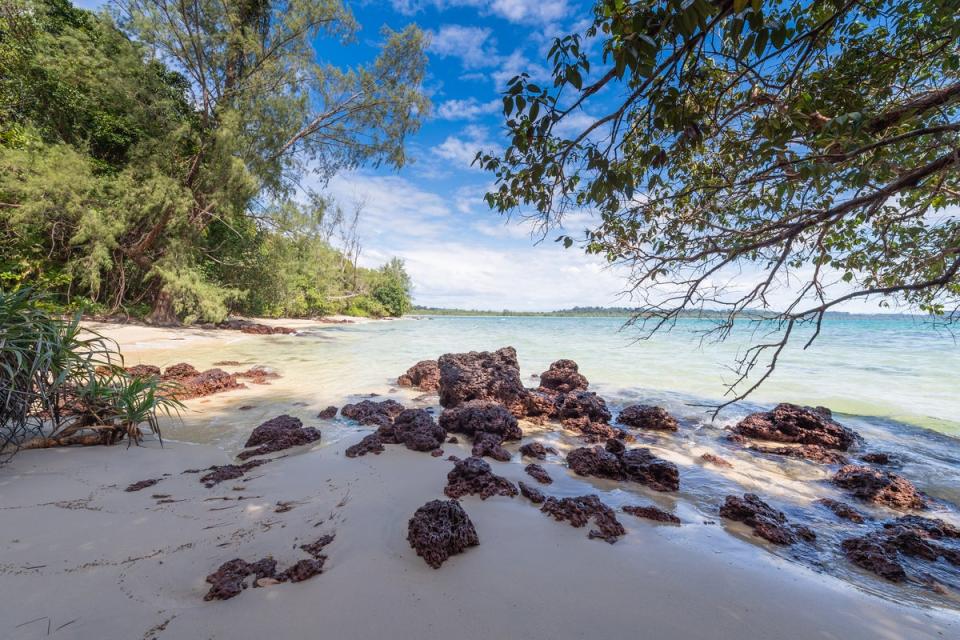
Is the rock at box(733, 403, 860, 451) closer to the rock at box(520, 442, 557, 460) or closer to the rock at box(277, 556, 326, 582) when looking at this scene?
the rock at box(520, 442, 557, 460)

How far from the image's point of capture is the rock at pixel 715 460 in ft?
13.2

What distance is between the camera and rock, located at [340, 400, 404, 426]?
4.84 meters

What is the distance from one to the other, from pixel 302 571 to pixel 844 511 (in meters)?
4.29

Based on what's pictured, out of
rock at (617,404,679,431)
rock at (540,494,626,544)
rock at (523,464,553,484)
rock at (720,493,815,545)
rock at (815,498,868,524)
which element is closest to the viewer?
rock at (540,494,626,544)

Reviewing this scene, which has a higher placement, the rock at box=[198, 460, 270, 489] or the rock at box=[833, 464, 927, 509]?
the rock at box=[833, 464, 927, 509]

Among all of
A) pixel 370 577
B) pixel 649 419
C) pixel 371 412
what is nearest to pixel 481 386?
pixel 371 412

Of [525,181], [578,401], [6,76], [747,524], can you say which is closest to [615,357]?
[578,401]

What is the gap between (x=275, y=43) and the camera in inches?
553

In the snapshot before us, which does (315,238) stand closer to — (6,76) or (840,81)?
(6,76)

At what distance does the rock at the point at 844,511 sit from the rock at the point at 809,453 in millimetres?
1349

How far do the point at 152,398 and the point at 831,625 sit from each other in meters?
5.22

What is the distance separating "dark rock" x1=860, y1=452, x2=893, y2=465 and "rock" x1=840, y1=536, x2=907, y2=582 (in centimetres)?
263

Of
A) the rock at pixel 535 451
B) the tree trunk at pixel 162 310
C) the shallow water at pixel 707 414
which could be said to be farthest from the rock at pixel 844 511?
the tree trunk at pixel 162 310

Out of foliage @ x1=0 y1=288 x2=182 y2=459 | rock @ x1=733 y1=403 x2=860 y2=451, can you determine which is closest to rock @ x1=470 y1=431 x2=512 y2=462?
foliage @ x1=0 y1=288 x2=182 y2=459
